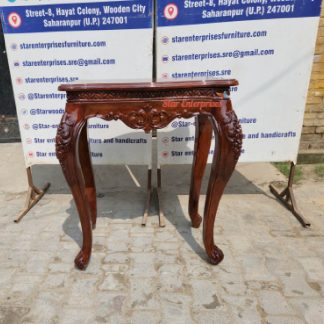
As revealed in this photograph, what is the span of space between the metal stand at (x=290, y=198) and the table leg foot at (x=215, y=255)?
35.3 inches

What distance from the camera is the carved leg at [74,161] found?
68.3 inches

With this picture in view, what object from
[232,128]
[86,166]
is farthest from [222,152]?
[86,166]

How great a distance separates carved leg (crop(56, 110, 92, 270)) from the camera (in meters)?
1.74

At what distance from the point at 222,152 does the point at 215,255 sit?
74 cm

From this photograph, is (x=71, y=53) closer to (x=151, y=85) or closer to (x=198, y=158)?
(x=151, y=85)

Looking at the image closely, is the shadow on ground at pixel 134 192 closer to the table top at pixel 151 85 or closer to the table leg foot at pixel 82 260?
the table leg foot at pixel 82 260

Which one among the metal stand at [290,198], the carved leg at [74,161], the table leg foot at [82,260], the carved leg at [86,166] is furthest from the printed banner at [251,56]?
the table leg foot at [82,260]

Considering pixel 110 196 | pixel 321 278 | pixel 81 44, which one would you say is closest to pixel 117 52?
pixel 81 44

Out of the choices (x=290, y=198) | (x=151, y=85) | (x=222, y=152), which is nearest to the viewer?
(x=151, y=85)

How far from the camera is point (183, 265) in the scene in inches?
83.7

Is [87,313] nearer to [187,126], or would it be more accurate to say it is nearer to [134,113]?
[134,113]

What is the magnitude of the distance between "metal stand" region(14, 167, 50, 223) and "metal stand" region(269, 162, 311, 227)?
2.30 metres

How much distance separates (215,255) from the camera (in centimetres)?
209

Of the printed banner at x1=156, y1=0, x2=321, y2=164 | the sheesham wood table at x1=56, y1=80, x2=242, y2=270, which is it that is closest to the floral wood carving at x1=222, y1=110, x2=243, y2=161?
the sheesham wood table at x1=56, y1=80, x2=242, y2=270
